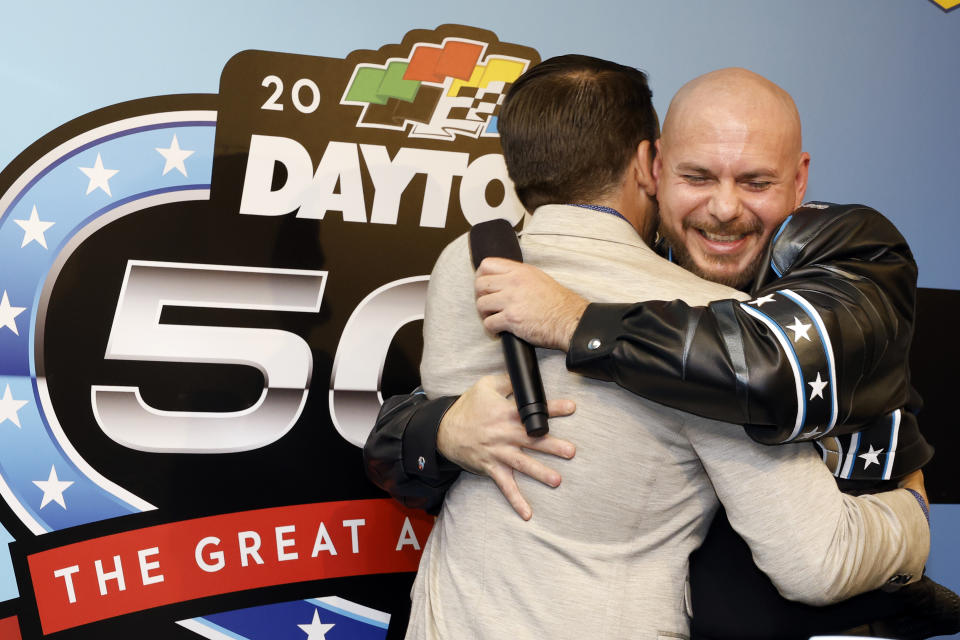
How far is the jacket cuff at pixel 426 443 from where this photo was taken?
4.20 ft

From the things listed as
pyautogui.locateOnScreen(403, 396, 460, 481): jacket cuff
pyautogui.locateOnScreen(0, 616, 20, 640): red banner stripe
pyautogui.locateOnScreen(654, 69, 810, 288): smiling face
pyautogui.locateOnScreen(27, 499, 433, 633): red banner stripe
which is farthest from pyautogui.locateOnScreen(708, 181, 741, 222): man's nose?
pyautogui.locateOnScreen(0, 616, 20, 640): red banner stripe

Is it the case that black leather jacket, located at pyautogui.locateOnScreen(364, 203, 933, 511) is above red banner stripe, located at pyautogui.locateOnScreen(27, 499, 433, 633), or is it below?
above

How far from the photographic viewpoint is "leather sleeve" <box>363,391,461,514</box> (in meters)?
1.29

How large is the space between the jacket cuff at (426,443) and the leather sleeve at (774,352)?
29 cm

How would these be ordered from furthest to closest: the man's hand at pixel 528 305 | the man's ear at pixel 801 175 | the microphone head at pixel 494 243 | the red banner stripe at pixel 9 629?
the red banner stripe at pixel 9 629 < the man's ear at pixel 801 175 < the microphone head at pixel 494 243 < the man's hand at pixel 528 305

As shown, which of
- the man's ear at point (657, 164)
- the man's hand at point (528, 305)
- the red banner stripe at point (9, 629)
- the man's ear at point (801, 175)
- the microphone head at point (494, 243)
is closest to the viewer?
the man's hand at point (528, 305)

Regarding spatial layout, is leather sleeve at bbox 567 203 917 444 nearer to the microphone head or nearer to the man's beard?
the microphone head

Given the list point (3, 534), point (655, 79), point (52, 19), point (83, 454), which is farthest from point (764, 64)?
point (3, 534)

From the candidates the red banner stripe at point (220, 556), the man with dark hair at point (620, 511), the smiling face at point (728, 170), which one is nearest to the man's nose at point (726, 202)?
the smiling face at point (728, 170)

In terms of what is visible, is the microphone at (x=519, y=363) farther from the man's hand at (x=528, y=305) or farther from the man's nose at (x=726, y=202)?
the man's nose at (x=726, y=202)

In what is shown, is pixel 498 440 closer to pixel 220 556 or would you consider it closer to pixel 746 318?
pixel 746 318

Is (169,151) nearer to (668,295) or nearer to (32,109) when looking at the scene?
(32,109)

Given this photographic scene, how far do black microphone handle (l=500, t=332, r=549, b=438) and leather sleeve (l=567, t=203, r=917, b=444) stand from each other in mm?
58

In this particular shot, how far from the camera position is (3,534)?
1.68 meters
